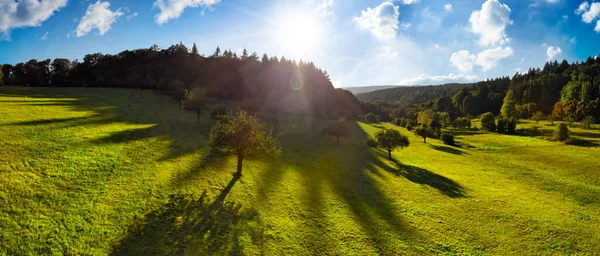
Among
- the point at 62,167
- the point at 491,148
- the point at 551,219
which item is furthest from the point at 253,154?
the point at 491,148

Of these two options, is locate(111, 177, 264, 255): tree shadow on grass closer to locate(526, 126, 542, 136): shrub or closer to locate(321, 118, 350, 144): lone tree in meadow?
locate(321, 118, 350, 144): lone tree in meadow

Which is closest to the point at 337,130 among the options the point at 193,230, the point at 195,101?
the point at 195,101

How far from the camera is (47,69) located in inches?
4724

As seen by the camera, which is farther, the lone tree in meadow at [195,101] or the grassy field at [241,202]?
the lone tree in meadow at [195,101]

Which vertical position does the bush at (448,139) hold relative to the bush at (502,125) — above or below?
below

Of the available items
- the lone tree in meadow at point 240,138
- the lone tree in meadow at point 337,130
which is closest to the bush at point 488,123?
the lone tree in meadow at point 337,130

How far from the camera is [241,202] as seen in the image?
28.1 m

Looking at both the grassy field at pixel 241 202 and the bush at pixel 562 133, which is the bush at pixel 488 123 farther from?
→ the grassy field at pixel 241 202

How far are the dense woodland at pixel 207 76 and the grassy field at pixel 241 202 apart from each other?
6893cm

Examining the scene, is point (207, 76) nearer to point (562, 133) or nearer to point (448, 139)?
point (448, 139)

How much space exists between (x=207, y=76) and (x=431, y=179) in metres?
142

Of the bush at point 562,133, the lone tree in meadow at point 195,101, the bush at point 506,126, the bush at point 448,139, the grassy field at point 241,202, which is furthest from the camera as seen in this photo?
the bush at point 506,126

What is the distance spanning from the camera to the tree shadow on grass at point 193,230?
19.0 metres

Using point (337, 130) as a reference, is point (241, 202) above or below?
below
